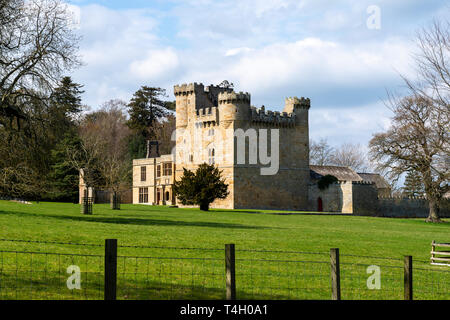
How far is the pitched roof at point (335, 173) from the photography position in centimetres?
6521

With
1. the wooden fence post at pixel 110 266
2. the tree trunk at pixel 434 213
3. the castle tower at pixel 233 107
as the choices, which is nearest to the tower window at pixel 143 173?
the castle tower at pixel 233 107

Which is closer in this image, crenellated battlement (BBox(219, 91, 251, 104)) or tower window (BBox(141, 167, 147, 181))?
crenellated battlement (BBox(219, 91, 251, 104))

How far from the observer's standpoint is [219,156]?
59.1 m

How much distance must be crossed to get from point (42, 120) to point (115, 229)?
6.72 metres

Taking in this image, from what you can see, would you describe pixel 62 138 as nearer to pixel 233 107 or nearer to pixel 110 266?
pixel 110 266

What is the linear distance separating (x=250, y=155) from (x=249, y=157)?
0.25m

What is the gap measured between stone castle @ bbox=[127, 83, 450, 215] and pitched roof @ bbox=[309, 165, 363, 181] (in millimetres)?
184

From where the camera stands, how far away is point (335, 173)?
225ft

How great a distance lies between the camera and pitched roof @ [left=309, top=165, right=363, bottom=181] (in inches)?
2567

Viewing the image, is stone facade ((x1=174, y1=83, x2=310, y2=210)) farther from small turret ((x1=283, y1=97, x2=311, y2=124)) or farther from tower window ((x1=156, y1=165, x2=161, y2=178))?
tower window ((x1=156, y1=165, x2=161, y2=178))

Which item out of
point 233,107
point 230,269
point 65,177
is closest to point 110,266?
point 230,269

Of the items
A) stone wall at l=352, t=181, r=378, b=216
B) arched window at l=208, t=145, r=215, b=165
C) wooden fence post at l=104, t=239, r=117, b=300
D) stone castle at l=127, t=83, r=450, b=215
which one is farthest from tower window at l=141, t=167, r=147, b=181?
wooden fence post at l=104, t=239, r=117, b=300
